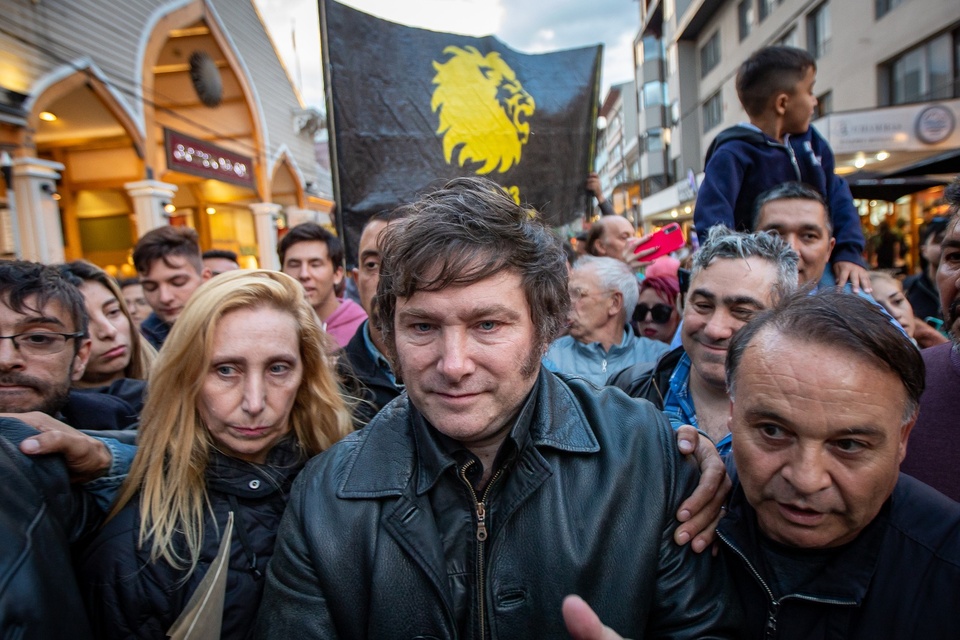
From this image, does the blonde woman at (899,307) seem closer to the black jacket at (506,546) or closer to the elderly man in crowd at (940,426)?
the elderly man in crowd at (940,426)

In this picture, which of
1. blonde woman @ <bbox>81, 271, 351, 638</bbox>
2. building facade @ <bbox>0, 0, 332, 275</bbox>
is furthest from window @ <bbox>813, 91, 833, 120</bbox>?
blonde woman @ <bbox>81, 271, 351, 638</bbox>

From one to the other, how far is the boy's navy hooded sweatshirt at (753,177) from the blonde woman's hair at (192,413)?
6.92ft

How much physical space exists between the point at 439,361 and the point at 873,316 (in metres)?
1.07

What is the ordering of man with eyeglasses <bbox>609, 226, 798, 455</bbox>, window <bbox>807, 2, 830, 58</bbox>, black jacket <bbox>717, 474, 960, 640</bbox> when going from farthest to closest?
window <bbox>807, 2, 830, 58</bbox> < man with eyeglasses <bbox>609, 226, 798, 455</bbox> < black jacket <bbox>717, 474, 960, 640</bbox>

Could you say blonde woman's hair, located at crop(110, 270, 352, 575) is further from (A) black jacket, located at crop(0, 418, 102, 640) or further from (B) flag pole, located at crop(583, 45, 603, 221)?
(B) flag pole, located at crop(583, 45, 603, 221)

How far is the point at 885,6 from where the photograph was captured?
14.3 meters

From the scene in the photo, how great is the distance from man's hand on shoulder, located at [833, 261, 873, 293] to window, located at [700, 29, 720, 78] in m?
28.6

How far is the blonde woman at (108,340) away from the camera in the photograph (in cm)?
291

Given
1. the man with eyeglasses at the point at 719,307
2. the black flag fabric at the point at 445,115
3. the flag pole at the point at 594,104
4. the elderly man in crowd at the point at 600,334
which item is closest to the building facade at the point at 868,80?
the flag pole at the point at 594,104

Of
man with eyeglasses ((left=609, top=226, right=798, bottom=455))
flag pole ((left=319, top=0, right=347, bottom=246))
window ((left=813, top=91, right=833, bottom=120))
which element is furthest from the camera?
window ((left=813, top=91, right=833, bottom=120))

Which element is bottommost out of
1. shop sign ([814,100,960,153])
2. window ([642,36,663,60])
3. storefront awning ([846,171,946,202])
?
storefront awning ([846,171,946,202])

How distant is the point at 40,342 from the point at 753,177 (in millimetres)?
3382

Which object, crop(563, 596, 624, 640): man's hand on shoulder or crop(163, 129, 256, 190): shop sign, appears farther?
crop(163, 129, 256, 190): shop sign

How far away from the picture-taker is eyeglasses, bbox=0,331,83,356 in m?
1.99
